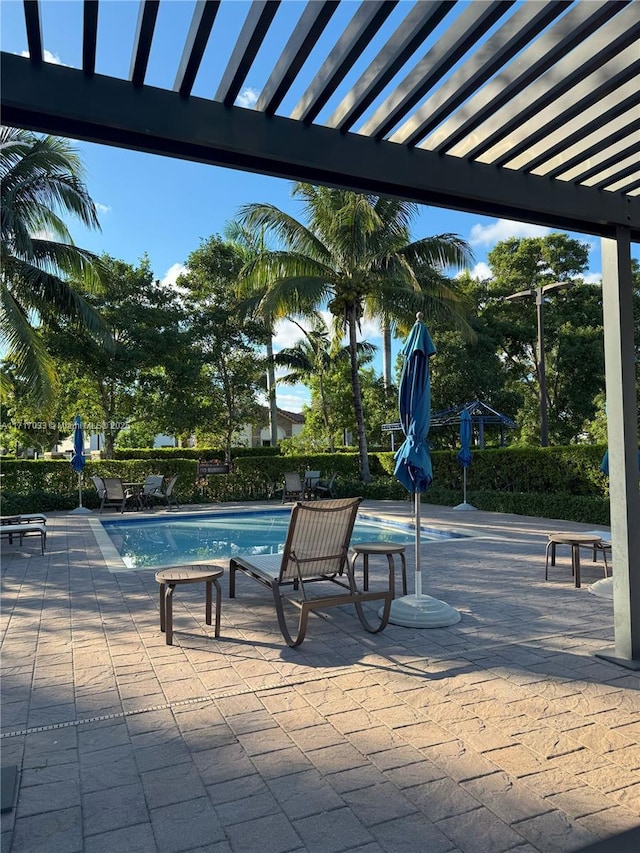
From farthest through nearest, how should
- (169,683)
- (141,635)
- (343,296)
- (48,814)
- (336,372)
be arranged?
1. (336,372)
2. (343,296)
3. (141,635)
4. (169,683)
5. (48,814)

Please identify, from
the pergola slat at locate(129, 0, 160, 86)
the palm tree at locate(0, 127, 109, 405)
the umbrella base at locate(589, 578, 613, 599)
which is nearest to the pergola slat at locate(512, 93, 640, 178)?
the pergola slat at locate(129, 0, 160, 86)

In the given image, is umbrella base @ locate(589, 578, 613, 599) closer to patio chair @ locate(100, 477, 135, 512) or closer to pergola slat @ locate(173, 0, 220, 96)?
pergola slat @ locate(173, 0, 220, 96)

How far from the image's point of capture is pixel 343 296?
17.3 m

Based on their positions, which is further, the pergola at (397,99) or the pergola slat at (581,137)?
the pergola slat at (581,137)

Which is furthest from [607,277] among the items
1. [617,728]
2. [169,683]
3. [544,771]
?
[169,683]

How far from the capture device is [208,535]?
13039mm

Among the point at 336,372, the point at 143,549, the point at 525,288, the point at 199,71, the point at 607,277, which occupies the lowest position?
the point at 143,549

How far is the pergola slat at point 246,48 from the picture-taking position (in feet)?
7.57

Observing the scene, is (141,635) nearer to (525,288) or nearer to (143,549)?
(143,549)

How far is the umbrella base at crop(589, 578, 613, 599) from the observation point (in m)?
6.12

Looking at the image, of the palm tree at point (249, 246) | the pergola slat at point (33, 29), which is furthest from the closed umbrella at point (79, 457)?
the pergola slat at point (33, 29)

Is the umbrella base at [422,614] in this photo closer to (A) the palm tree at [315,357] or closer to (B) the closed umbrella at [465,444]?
(B) the closed umbrella at [465,444]

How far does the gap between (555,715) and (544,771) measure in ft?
2.11

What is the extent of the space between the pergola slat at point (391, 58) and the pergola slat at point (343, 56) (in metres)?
0.13
